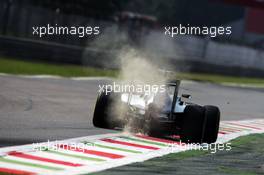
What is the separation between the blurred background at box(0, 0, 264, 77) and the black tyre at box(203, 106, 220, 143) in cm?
1640

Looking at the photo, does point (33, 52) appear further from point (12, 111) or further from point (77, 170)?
point (77, 170)

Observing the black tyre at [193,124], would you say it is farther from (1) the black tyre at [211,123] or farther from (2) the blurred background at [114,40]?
(2) the blurred background at [114,40]

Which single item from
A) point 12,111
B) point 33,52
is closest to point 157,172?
point 12,111

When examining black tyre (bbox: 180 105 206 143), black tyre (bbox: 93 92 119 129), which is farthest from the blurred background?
black tyre (bbox: 180 105 206 143)

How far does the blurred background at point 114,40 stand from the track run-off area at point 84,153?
16413mm

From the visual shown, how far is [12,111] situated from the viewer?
15852mm

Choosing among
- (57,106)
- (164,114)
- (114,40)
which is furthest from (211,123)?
(114,40)

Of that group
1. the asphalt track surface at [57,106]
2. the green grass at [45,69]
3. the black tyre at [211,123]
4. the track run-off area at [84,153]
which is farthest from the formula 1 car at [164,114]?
the green grass at [45,69]

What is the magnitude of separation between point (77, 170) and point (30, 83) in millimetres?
13841

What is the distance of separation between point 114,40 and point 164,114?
29.3m

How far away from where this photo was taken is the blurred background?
114ft

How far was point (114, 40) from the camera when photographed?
42094 millimetres

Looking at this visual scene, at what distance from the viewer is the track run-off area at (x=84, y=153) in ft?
32.1

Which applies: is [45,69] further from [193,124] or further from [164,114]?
[193,124]
